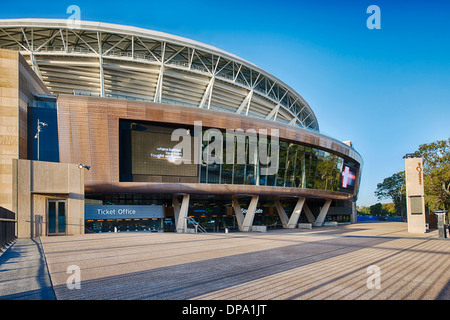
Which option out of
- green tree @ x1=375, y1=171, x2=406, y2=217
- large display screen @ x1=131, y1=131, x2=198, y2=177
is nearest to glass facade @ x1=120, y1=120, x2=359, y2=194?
large display screen @ x1=131, y1=131, x2=198, y2=177

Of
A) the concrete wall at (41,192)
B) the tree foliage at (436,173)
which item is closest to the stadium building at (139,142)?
the concrete wall at (41,192)

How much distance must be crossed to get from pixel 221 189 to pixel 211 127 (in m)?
6.32

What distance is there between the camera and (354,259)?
1127 cm

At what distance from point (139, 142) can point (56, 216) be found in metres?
9.95

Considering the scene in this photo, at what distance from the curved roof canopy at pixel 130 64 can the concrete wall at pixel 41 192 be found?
612 inches

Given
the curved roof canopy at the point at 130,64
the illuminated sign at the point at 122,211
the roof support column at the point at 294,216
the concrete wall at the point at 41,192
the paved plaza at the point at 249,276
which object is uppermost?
the curved roof canopy at the point at 130,64

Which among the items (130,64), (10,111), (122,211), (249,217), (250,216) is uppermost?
(130,64)

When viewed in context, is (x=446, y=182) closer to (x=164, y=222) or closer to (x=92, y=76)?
(x=164, y=222)

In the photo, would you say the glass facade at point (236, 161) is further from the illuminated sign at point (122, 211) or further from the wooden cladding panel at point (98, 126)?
the illuminated sign at point (122, 211)

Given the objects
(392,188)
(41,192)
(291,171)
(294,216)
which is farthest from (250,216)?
(392,188)

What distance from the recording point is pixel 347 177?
1833 inches

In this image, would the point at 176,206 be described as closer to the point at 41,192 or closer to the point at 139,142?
the point at 139,142

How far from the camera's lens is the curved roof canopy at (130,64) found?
37562mm

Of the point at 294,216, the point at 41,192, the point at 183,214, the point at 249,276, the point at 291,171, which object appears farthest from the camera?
the point at 294,216
